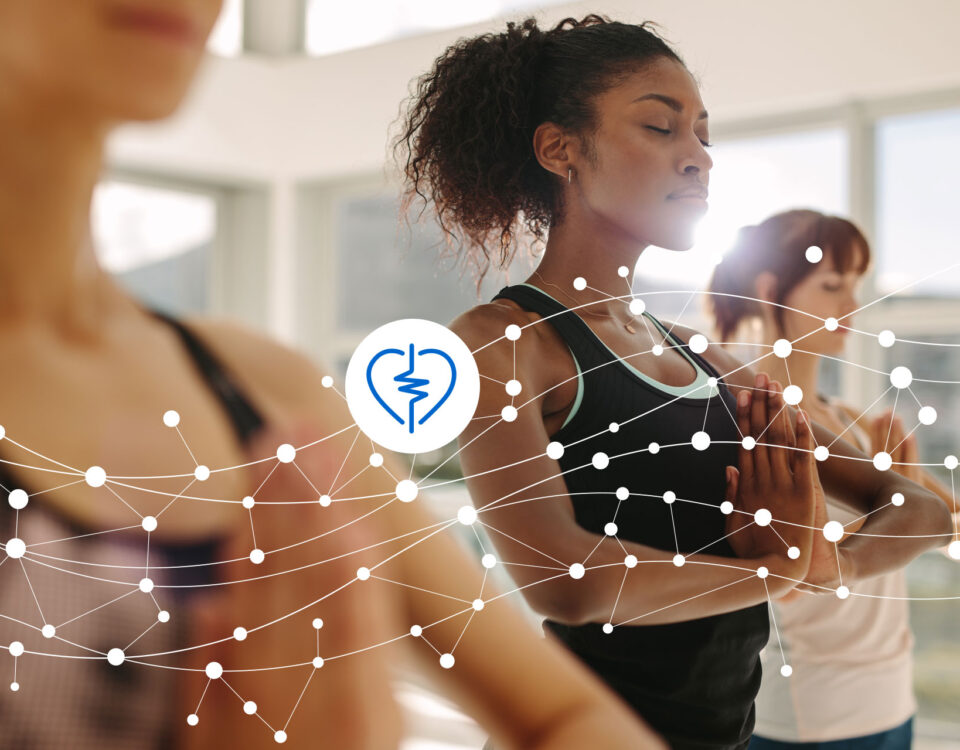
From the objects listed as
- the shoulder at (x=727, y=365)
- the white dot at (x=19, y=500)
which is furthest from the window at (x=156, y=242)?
the shoulder at (x=727, y=365)

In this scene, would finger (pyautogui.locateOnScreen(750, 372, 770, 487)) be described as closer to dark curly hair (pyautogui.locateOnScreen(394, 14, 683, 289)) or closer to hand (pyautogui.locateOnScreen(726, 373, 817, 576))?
hand (pyautogui.locateOnScreen(726, 373, 817, 576))

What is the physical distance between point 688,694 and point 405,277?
35cm

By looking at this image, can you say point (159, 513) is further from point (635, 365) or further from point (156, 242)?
point (635, 365)

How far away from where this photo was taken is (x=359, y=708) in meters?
0.54

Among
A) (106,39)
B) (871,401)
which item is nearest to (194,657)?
(106,39)

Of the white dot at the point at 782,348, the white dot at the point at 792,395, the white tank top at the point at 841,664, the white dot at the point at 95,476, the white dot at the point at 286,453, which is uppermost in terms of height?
the white dot at the point at 782,348

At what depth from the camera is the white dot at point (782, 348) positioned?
70 centimetres

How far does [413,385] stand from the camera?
24.4 inches

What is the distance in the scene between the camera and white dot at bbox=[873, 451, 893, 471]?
0.71 m

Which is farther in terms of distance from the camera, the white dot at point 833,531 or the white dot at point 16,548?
the white dot at point 833,531

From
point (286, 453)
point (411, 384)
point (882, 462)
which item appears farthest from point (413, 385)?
point (882, 462)

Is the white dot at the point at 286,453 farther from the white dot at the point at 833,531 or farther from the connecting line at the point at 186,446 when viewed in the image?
the white dot at the point at 833,531

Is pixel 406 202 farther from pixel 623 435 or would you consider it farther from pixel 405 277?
pixel 623 435

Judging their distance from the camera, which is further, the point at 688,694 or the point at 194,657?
the point at 688,694
